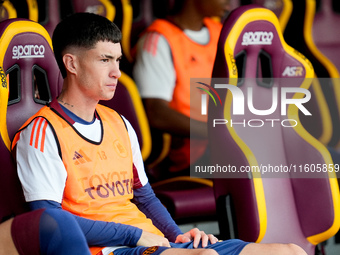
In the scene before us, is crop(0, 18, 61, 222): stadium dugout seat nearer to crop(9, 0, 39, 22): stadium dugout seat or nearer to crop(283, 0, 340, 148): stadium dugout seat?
crop(9, 0, 39, 22): stadium dugout seat

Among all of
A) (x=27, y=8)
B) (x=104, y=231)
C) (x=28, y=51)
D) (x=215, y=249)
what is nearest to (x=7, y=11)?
(x=27, y=8)

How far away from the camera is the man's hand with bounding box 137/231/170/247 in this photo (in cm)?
156

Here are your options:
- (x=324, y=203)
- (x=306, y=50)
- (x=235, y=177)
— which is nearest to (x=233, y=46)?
(x=235, y=177)

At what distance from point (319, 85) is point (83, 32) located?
1.81 meters

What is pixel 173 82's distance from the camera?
9.30 feet

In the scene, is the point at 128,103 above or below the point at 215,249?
above

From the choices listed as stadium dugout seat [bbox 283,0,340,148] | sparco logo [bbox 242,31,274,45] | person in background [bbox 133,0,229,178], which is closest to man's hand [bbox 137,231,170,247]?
sparco logo [bbox 242,31,274,45]

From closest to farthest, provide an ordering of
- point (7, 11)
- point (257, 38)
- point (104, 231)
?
point (104, 231)
point (257, 38)
point (7, 11)

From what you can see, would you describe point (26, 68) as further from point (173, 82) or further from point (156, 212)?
point (173, 82)

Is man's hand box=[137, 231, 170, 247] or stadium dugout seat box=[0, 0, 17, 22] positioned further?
stadium dugout seat box=[0, 0, 17, 22]

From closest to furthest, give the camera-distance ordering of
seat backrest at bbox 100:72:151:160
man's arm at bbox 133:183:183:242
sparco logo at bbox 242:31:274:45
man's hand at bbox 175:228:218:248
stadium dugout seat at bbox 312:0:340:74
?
man's hand at bbox 175:228:218:248, man's arm at bbox 133:183:183:242, sparco logo at bbox 242:31:274:45, seat backrest at bbox 100:72:151:160, stadium dugout seat at bbox 312:0:340:74

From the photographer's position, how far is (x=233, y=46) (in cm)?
211

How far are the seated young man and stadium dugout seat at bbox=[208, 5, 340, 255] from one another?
1.21 ft

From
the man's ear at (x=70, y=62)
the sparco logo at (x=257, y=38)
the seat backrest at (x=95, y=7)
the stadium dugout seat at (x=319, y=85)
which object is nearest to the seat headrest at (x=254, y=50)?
the sparco logo at (x=257, y=38)
